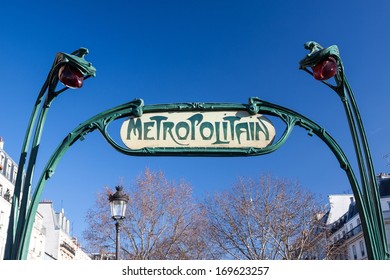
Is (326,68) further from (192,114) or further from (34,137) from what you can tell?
(34,137)

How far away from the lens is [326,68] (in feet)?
12.6

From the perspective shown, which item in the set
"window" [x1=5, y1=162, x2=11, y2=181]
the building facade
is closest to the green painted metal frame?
"window" [x1=5, y1=162, x2=11, y2=181]

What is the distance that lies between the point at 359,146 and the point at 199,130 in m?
1.32

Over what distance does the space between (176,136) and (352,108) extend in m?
1.50

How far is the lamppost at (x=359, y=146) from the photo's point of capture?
11.7 feet

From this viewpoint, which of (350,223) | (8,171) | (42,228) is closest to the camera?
(8,171)

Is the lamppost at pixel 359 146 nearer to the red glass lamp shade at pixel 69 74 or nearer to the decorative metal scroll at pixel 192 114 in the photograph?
the decorative metal scroll at pixel 192 114

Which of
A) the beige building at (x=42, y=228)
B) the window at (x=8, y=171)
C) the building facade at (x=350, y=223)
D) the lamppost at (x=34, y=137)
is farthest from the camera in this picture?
the building facade at (x=350, y=223)

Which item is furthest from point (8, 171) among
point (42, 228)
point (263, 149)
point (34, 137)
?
point (263, 149)

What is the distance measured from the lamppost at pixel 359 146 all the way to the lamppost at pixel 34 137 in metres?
1.84

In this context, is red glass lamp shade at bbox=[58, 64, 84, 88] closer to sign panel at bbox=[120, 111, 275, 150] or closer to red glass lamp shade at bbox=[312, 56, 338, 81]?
sign panel at bbox=[120, 111, 275, 150]

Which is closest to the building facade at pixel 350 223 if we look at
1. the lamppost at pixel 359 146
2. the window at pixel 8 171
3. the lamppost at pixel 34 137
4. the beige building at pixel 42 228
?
the beige building at pixel 42 228
